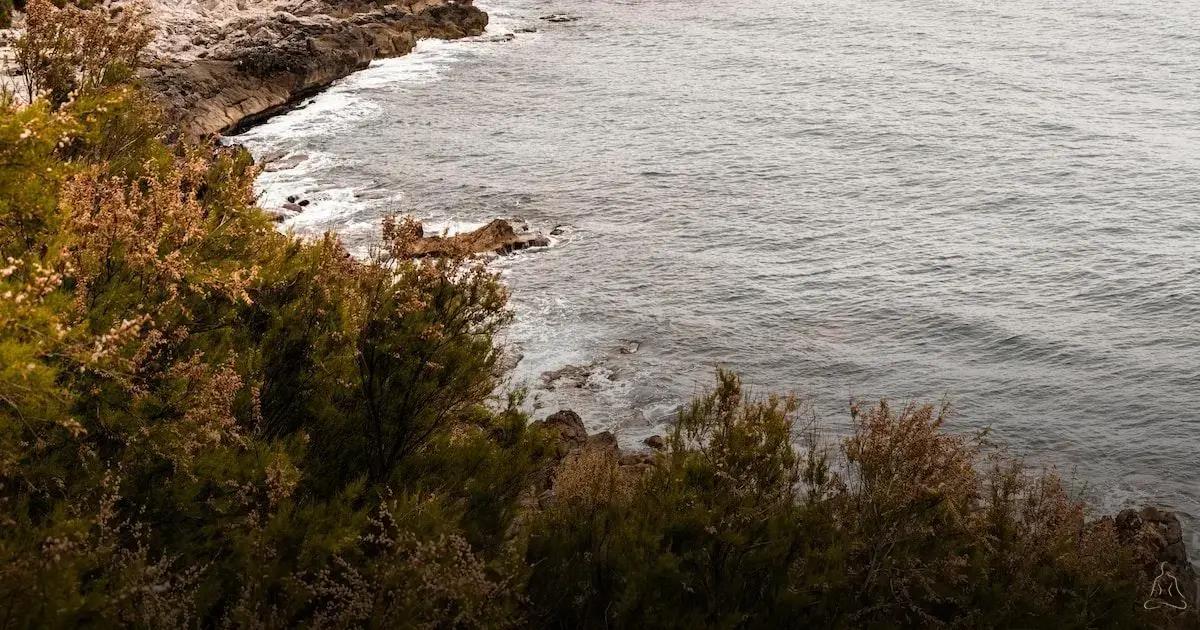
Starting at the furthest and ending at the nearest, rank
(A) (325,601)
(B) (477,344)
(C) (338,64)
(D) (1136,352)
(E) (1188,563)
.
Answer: (C) (338,64) → (D) (1136,352) → (E) (1188,563) → (B) (477,344) → (A) (325,601)

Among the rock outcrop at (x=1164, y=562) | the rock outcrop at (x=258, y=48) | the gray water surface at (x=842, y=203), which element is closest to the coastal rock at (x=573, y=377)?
the gray water surface at (x=842, y=203)

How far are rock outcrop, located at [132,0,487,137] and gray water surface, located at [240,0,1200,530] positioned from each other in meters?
1.98

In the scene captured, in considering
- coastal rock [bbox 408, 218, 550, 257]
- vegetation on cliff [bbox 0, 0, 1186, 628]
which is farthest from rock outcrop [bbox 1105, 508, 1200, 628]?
coastal rock [bbox 408, 218, 550, 257]

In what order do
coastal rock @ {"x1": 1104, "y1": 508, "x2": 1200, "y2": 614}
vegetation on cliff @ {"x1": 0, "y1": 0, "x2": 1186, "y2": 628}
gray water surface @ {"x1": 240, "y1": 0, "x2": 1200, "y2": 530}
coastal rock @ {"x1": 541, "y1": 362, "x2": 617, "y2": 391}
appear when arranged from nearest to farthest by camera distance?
1. vegetation on cliff @ {"x1": 0, "y1": 0, "x2": 1186, "y2": 628}
2. coastal rock @ {"x1": 1104, "y1": 508, "x2": 1200, "y2": 614}
3. coastal rock @ {"x1": 541, "y1": 362, "x2": 617, "y2": 391}
4. gray water surface @ {"x1": 240, "y1": 0, "x2": 1200, "y2": 530}

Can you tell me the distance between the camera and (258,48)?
4281 cm

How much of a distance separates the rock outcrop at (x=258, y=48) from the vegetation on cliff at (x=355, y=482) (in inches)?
950

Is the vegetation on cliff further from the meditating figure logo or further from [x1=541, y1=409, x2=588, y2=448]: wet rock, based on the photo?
[x1=541, y1=409, x2=588, y2=448]: wet rock

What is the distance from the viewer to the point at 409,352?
1216cm

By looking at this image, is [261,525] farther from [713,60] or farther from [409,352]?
[713,60]

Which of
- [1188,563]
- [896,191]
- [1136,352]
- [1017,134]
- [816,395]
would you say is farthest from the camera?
[1017,134]

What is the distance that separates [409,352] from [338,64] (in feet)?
128

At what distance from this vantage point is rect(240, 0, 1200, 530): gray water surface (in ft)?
69.6

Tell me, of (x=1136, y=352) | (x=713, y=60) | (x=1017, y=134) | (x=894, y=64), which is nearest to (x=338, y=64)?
(x=713, y=60)

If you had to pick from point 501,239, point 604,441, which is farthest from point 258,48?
point 604,441
